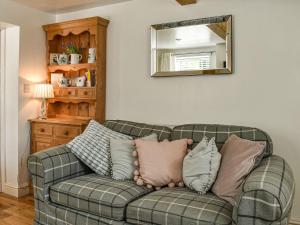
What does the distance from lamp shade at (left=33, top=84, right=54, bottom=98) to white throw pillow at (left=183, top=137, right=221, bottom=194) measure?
1.99 m

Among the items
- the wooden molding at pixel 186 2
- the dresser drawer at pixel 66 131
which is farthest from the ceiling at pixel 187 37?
the dresser drawer at pixel 66 131

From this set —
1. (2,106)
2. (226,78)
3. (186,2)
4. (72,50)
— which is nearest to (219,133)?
(226,78)

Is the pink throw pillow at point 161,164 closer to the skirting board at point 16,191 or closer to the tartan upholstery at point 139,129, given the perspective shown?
the tartan upholstery at point 139,129

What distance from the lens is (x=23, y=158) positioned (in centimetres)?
336

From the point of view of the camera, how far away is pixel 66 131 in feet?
10.3

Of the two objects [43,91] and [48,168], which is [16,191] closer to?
[43,91]

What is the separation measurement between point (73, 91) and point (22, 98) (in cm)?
58

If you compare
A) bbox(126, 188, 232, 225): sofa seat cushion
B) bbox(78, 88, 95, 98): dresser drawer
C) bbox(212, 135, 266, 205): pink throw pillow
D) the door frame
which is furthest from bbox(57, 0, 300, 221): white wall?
the door frame

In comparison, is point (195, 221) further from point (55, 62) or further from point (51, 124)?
point (55, 62)

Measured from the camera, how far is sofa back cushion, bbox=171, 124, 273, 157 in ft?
7.11

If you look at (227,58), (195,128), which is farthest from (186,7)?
(195,128)

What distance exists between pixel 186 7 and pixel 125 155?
155 cm

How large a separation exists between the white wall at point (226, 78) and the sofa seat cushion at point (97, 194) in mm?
1041

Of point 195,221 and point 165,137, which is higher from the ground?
point 165,137
